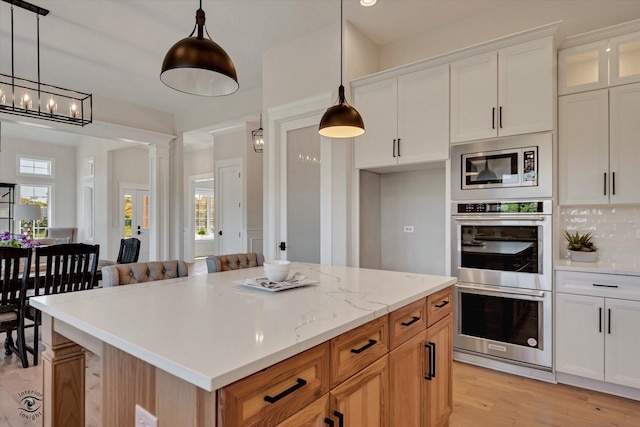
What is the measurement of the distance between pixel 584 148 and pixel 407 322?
2.34 m

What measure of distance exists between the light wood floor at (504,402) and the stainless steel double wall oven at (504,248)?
22cm

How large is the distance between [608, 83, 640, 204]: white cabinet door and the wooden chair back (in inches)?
173

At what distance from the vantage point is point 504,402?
244cm

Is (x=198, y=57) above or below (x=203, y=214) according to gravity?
above

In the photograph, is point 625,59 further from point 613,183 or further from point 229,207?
point 229,207

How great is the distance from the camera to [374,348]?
1.37 metres

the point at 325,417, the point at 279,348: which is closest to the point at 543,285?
the point at 325,417

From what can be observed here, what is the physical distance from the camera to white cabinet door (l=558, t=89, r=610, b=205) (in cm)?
273

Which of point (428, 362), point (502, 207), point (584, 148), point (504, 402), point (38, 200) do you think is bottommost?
point (504, 402)

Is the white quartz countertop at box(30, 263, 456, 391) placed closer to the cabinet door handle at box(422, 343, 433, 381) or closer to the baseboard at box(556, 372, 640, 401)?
the cabinet door handle at box(422, 343, 433, 381)

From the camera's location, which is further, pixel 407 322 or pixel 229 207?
pixel 229 207

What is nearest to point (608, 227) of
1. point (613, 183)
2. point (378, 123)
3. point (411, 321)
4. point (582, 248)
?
point (582, 248)

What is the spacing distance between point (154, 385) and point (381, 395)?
87cm

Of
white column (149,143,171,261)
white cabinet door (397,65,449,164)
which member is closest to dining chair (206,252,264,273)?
white cabinet door (397,65,449,164)
